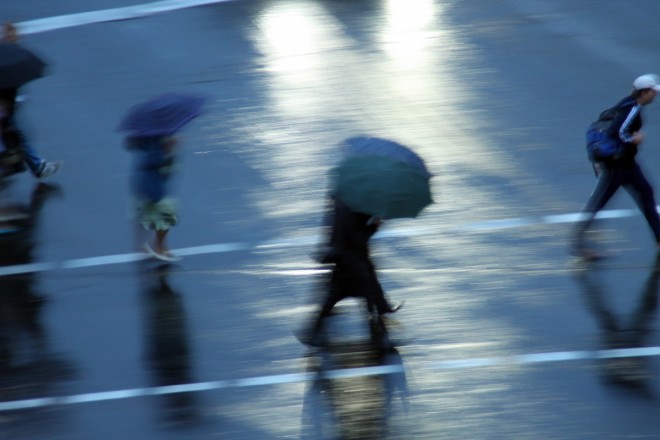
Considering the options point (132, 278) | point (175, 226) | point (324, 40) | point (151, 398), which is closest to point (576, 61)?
point (324, 40)

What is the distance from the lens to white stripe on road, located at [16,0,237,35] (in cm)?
1681

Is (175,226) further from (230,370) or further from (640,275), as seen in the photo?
(640,275)

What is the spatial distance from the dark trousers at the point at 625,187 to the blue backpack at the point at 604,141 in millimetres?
189

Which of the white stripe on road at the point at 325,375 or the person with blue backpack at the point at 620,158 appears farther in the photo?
the person with blue backpack at the point at 620,158

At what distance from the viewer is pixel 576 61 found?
1445 centimetres

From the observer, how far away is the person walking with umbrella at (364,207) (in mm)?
8039

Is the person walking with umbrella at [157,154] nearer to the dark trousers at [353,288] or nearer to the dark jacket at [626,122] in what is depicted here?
the dark trousers at [353,288]

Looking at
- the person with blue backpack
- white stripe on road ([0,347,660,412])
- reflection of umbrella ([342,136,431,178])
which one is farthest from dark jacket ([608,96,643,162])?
reflection of umbrella ([342,136,431,178])

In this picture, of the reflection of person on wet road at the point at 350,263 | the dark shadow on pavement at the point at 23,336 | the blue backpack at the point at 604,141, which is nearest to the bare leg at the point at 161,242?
the dark shadow on pavement at the point at 23,336

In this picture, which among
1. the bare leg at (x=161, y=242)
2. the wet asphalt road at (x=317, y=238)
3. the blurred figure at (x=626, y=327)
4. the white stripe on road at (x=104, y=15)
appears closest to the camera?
the wet asphalt road at (x=317, y=238)

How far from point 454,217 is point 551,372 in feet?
9.48

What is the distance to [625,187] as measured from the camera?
Result: 10.2 metres

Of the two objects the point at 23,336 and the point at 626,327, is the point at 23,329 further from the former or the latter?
the point at 626,327

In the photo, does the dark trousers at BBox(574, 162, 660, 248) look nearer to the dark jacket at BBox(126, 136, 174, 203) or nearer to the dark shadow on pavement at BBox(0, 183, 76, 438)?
the dark jacket at BBox(126, 136, 174, 203)
